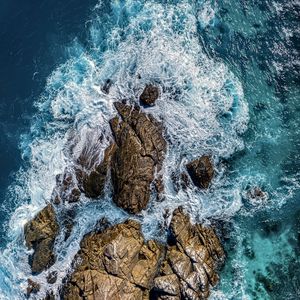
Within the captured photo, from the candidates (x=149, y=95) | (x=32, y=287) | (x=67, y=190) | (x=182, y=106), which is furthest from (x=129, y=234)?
(x=149, y=95)

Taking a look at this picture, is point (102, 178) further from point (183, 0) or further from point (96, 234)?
point (183, 0)

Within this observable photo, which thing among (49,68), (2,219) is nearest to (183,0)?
(49,68)

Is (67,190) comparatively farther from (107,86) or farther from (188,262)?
(188,262)

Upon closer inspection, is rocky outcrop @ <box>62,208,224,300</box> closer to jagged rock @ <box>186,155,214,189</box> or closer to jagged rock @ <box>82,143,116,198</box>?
jagged rock @ <box>186,155,214,189</box>

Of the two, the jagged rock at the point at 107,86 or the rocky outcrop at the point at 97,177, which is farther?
the jagged rock at the point at 107,86

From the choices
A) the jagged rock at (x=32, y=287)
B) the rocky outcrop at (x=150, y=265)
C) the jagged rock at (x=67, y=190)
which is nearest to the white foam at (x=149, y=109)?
the jagged rock at (x=32, y=287)

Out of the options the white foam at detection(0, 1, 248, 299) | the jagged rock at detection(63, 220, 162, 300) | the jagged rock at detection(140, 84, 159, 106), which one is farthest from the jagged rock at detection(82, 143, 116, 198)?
the jagged rock at detection(140, 84, 159, 106)

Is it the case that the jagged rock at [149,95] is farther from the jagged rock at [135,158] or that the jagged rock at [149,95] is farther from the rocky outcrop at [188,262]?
the rocky outcrop at [188,262]
